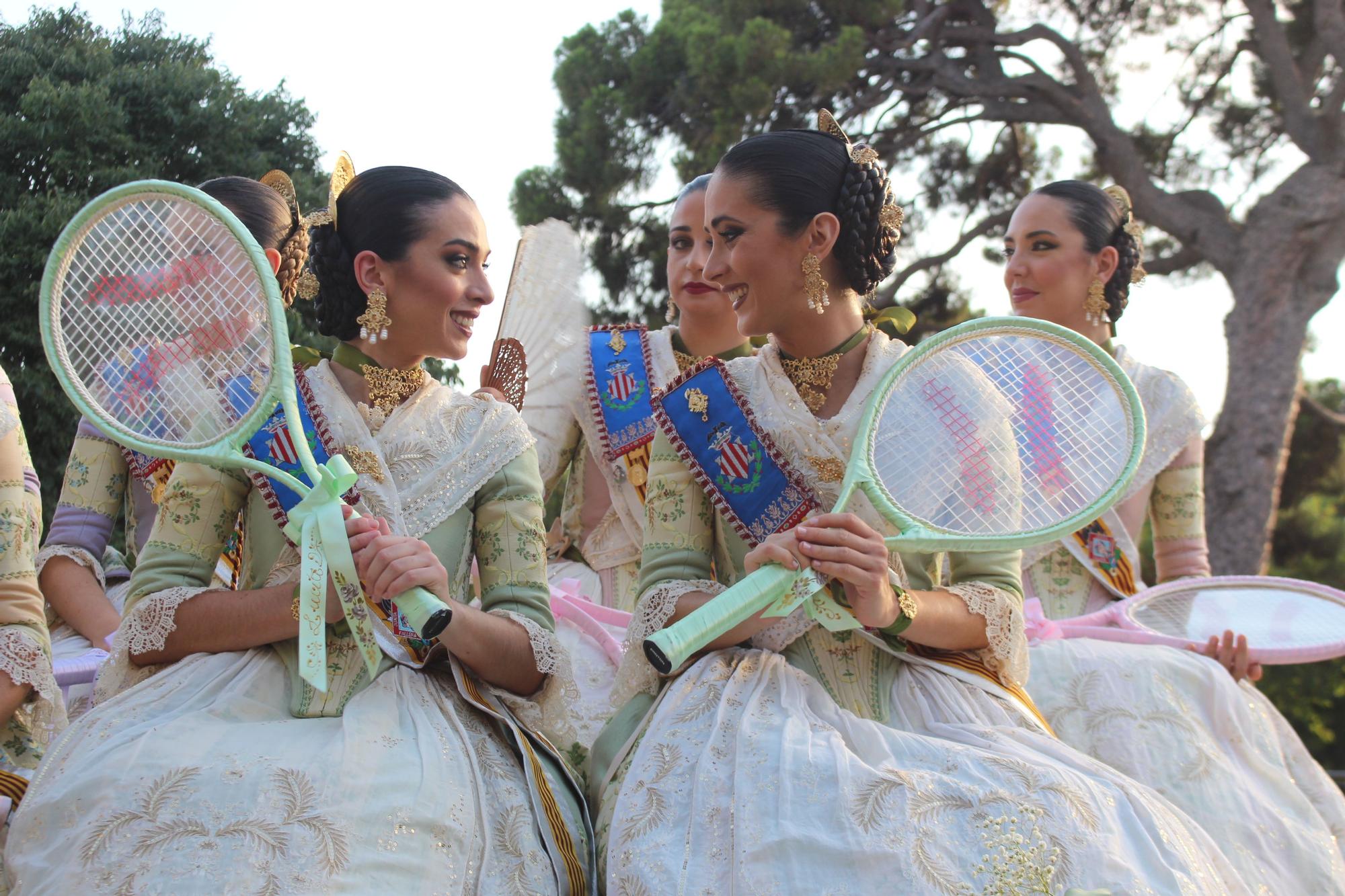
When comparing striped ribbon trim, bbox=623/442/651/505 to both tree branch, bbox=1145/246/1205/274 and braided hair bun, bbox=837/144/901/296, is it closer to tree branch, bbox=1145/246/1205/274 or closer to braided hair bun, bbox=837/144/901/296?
braided hair bun, bbox=837/144/901/296

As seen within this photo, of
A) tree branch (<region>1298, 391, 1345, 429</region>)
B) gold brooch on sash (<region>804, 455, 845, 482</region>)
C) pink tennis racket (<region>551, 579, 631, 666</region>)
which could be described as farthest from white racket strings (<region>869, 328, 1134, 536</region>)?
tree branch (<region>1298, 391, 1345, 429</region>)

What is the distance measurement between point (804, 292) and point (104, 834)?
195 centimetres

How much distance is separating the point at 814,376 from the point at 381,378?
1.07 meters

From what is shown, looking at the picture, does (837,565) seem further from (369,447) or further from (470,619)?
(369,447)

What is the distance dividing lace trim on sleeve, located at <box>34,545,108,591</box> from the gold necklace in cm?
223

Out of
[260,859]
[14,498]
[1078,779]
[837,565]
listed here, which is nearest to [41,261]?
[14,498]

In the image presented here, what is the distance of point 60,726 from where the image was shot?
338 centimetres

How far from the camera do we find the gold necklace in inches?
137

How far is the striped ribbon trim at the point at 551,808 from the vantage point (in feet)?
9.63

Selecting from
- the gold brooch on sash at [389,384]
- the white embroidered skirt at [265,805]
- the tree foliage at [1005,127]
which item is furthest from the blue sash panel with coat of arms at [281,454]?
the tree foliage at [1005,127]

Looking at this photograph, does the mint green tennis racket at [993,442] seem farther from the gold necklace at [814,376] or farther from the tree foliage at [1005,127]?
the tree foliage at [1005,127]

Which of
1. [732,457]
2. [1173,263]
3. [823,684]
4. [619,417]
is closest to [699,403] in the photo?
[732,457]

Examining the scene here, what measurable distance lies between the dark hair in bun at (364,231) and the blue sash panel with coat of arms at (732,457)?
752 millimetres

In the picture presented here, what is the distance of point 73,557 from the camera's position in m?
4.23
